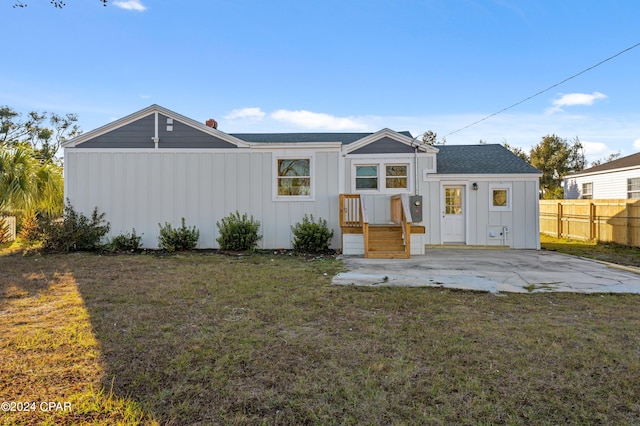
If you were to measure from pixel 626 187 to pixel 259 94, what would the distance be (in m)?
16.6

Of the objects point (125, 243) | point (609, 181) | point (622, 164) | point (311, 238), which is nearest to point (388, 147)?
point (311, 238)

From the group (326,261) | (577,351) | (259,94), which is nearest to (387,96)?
(259,94)

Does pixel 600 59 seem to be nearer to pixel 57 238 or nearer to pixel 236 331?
pixel 236 331

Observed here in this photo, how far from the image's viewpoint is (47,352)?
116 inches

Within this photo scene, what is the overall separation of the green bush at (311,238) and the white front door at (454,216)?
4199 millimetres

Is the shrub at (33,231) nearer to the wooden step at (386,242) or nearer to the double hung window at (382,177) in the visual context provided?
the wooden step at (386,242)

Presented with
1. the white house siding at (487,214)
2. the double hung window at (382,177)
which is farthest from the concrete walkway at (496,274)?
the double hung window at (382,177)

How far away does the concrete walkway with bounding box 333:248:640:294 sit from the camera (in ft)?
18.5

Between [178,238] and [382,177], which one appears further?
[382,177]

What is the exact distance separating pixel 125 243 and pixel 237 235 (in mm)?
3149

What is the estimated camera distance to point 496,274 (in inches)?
262

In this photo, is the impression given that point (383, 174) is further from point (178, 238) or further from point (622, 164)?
point (622, 164)

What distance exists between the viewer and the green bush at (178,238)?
984cm

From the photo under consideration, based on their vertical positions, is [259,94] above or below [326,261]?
above
